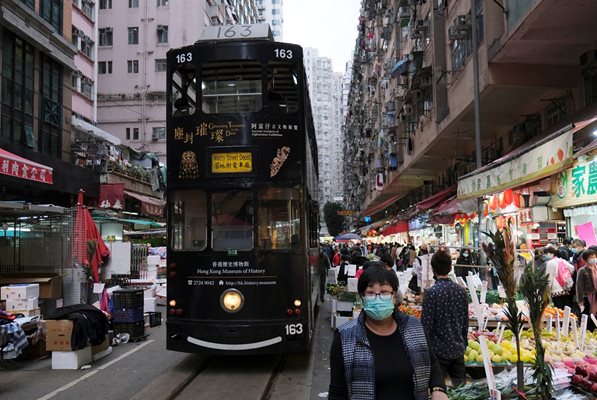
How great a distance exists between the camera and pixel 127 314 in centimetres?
1122

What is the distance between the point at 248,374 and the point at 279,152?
3453mm

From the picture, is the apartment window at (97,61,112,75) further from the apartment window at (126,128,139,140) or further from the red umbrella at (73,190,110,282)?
the red umbrella at (73,190,110,282)

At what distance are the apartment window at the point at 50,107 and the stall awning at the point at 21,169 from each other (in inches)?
447

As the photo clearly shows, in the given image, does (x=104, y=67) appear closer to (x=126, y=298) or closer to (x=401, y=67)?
(x=401, y=67)

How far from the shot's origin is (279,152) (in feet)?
26.9

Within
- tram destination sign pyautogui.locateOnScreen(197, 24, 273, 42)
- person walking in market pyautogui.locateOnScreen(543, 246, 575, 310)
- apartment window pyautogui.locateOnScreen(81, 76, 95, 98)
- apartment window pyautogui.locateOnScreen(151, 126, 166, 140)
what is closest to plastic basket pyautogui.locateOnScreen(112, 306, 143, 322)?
tram destination sign pyautogui.locateOnScreen(197, 24, 273, 42)

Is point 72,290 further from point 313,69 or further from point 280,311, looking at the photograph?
point 313,69

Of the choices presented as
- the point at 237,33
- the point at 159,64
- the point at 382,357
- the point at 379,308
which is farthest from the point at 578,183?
the point at 159,64

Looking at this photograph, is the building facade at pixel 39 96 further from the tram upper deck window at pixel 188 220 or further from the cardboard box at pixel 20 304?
the tram upper deck window at pixel 188 220

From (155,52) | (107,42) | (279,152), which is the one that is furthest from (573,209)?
(107,42)

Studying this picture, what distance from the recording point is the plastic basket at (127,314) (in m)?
11.2

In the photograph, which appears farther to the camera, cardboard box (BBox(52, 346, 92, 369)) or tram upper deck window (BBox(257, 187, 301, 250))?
cardboard box (BBox(52, 346, 92, 369))

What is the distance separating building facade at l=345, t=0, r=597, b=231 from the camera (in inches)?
441

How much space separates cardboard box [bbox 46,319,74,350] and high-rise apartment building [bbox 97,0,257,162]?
33.8 m
